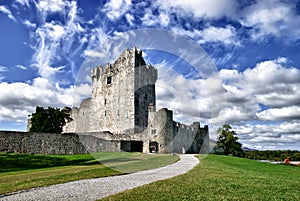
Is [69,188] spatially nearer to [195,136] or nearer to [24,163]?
[24,163]

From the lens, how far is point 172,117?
37.0 m

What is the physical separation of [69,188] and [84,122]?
43210 mm

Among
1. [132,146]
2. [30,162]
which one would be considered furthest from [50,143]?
[132,146]

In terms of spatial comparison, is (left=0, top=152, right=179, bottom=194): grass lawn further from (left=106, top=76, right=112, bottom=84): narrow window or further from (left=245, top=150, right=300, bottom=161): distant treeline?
(left=245, top=150, right=300, bottom=161): distant treeline

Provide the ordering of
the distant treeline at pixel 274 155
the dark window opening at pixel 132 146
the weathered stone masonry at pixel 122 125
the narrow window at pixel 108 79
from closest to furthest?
the weathered stone masonry at pixel 122 125 < the dark window opening at pixel 132 146 < the distant treeline at pixel 274 155 < the narrow window at pixel 108 79

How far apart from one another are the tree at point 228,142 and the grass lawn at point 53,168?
23344mm

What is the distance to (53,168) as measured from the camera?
63.0 feet

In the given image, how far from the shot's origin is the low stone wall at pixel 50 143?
2648 centimetres

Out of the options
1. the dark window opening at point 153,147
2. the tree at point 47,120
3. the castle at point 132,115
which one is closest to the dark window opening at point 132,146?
the castle at point 132,115

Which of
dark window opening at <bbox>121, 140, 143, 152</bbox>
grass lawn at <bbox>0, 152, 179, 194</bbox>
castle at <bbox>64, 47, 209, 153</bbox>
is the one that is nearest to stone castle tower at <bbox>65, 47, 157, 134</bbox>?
castle at <bbox>64, 47, 209, 153</bbox>

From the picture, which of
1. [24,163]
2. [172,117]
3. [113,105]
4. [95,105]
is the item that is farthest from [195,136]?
[24,163]

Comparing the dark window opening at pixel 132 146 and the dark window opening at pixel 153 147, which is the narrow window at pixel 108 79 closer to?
the dark window opening at pixel 132 146

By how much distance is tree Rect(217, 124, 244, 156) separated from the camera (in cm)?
4419

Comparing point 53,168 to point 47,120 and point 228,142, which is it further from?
point 228,142
